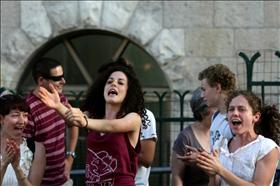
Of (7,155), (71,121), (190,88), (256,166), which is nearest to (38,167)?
(7,155)

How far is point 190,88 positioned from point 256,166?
4.09 m

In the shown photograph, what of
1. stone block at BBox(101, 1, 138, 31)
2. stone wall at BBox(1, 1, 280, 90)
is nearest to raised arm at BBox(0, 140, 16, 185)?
stone wall at BBox(1, 1, 280, 90)

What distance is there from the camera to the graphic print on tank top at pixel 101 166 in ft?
16.9

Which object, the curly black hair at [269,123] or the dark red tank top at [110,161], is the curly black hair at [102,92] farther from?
the curly black hair at [269,123]

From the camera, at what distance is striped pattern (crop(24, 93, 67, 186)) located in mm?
5539

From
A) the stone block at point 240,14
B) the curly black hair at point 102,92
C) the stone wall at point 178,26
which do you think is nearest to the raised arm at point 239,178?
the curly black hair at point 102,92

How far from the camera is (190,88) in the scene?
9.13m

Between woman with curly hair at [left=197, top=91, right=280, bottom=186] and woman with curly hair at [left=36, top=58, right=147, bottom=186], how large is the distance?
18.8 inches

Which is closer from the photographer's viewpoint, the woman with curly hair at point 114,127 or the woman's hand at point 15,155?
the woman's hand at point 15,155

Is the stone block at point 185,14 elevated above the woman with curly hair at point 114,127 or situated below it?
above

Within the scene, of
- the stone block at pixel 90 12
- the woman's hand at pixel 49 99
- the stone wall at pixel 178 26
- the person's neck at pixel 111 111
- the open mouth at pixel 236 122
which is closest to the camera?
the woman's hand at pixel 49 99

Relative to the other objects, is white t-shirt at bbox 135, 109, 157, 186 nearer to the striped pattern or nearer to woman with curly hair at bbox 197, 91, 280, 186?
the striped pattern

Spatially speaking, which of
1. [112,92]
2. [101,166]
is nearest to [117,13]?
[112,92]

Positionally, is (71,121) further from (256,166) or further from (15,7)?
(15,7)
